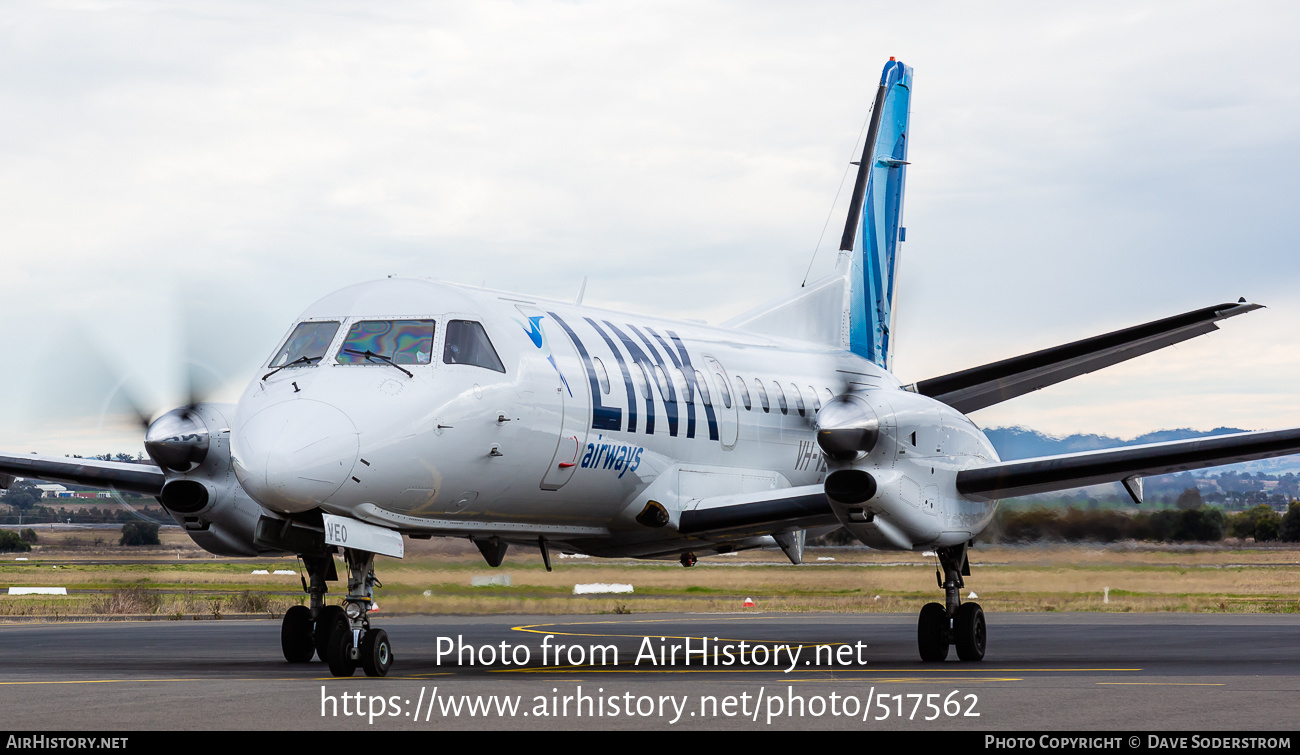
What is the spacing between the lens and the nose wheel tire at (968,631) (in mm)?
15117

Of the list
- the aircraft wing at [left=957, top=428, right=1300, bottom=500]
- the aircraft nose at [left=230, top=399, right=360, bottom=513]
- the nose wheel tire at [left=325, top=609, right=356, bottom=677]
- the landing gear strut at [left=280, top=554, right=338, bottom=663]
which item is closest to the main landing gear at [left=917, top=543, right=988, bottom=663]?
the aircraft wing at [left=957, top=428, right=1300, bottom=500]

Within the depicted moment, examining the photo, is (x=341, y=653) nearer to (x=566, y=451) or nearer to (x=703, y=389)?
(x=566, y=451)

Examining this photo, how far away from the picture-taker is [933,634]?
49.5ft

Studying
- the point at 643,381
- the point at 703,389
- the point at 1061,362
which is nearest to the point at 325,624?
the point at 643,381

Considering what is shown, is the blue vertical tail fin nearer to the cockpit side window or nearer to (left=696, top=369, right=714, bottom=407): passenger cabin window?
(left=696, top=369, right=714, bottom=407): passenger cabin window

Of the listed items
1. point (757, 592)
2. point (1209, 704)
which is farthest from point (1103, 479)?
point (757, 592)

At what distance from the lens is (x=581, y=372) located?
14031 millimetres

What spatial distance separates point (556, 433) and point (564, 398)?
0.36 meters

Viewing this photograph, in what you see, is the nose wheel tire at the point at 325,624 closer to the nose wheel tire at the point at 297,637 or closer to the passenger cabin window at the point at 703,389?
the nose wheel tire at the point at 297,637

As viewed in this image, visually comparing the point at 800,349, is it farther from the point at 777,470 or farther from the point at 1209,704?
the point at 1209,704

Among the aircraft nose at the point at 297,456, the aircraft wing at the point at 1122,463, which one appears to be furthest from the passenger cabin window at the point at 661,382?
the aircraft nose at the point at 297,456
